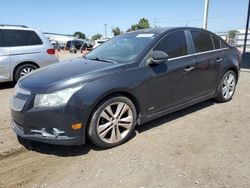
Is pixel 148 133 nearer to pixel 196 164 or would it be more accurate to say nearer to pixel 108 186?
pixel 196 164

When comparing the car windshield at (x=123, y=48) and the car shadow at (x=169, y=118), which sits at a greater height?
the car windshield at (x=123, y=48)

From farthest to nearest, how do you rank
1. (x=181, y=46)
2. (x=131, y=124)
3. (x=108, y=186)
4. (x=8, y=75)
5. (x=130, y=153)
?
(x=8, y=75) → (x=181, y=46) → (x=131, y=124) → (x=130, y=153) → (x=108, y=186)

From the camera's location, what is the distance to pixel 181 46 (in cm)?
444

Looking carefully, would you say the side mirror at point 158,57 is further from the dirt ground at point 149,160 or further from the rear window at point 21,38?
the rear window at point 21,38

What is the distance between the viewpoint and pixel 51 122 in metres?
3.16

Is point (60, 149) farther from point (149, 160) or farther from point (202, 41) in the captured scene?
point (202, 41)

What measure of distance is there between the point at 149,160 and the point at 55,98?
1387mm

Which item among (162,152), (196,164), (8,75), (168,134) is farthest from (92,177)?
(8,75)

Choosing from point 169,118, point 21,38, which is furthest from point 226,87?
point 21,38

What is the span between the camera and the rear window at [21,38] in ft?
24.6

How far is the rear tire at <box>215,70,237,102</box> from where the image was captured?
5.31 meters

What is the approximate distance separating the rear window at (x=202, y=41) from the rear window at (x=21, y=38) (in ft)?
16.5

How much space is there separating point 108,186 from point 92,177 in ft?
0.84

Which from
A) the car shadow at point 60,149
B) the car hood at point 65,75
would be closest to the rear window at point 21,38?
the car hood at point 65,75
